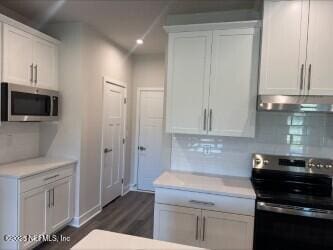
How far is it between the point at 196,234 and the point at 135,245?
1114mm

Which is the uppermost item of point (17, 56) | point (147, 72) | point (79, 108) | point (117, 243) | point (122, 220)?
point (147, 72)

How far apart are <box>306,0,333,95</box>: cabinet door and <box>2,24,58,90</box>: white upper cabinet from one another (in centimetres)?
276

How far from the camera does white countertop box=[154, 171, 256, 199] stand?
2.07 meters

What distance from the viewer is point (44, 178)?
2660mm

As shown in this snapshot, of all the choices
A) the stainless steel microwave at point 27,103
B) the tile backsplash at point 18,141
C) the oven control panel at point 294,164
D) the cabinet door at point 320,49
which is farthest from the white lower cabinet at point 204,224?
the tile backsplash at point 18,141

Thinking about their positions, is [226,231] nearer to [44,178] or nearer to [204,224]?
[204,224]

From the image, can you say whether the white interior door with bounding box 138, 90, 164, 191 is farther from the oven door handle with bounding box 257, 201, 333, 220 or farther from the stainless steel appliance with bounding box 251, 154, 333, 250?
the oven door handle with bounding box 257, 201, 333, 220

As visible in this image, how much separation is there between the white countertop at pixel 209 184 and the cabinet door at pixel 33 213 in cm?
129

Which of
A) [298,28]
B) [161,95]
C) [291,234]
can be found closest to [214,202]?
[291,234]

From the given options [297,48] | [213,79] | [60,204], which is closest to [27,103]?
[60,204]

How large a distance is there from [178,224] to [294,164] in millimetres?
1199

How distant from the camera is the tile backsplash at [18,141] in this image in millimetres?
2801

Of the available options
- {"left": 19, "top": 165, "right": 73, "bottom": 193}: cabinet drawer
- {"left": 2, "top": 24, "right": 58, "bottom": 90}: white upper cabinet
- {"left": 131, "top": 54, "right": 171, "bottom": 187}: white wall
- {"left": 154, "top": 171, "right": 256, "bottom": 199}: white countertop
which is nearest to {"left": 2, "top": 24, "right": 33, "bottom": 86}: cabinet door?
{"left": 2, "top": 24, "right": 58, "bottom": 90}: white upper cabinet

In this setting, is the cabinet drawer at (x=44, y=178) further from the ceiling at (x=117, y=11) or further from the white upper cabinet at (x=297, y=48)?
the white upper cabinet at (x=297, y=48)
